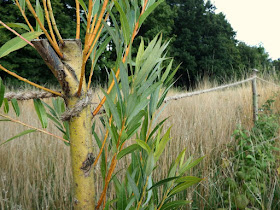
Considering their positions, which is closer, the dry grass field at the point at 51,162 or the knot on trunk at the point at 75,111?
the knot on trunk at the point at 75,111

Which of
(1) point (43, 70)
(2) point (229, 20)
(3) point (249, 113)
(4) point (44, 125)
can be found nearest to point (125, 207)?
(4) point (44, 125)

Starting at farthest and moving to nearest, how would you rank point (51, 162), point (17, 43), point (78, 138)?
point (51, 162) < point (78, 138) < point (17, 43)

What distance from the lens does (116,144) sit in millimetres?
517

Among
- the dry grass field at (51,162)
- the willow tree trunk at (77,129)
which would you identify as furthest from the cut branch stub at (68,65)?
the dry grass field at (51,162)

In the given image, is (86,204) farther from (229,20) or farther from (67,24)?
(229,20)

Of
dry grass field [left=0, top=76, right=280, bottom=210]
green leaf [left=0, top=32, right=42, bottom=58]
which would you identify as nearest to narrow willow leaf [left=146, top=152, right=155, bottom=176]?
green leaf [left=0, top=32, right=42, bottom=58]

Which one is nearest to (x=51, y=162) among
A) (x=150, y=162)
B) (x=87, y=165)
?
(x=87, y=165)

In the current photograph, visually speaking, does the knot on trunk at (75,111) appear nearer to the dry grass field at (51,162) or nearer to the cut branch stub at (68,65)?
the cut branch stub at (68,65)

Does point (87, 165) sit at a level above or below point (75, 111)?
below

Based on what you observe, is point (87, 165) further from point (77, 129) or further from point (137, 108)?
point (137, 108)

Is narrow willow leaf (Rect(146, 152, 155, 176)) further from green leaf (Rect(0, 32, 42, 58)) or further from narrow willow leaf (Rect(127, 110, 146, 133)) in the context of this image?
green leaf (Rect(0, 32, 42, 58))

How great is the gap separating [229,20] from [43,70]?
67.1 ft

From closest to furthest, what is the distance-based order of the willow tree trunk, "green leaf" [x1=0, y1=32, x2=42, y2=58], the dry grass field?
"green leaf" [x1=0, y1=32, x2=42, y2=58], the willow tree trunk, the dry grass field

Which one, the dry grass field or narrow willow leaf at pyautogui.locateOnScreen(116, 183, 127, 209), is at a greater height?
narrow willow leaf at pyautogui.locateOnScreen(116, 183, 127, 209)
